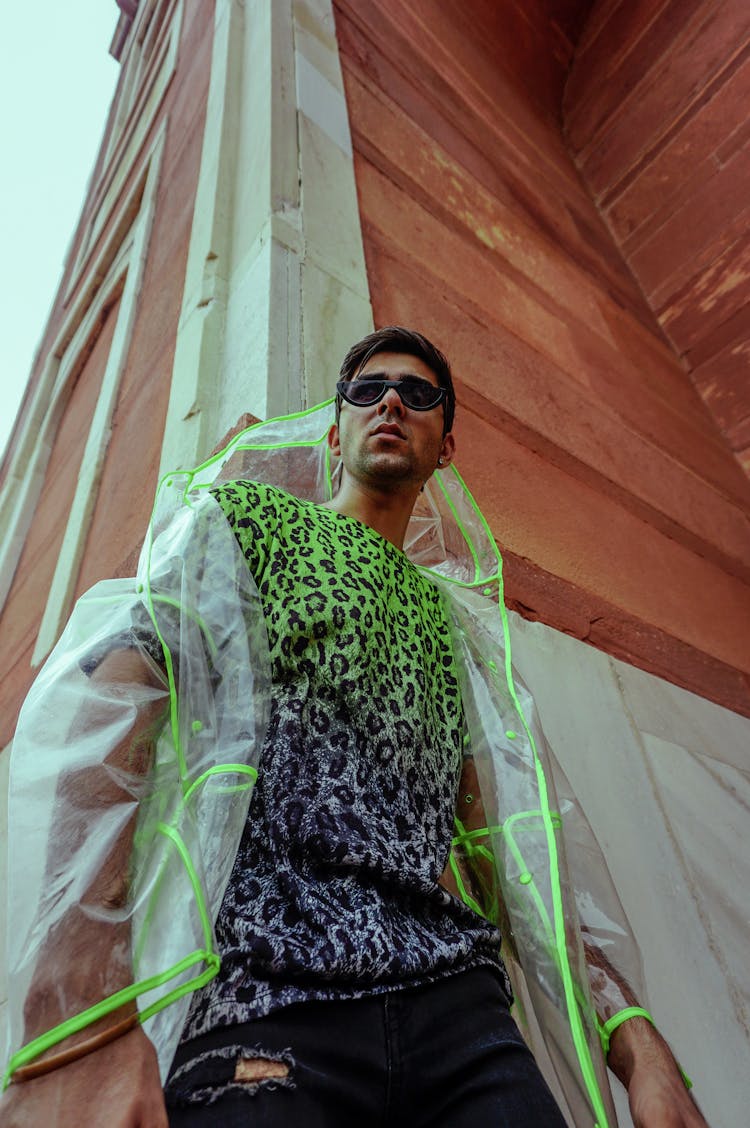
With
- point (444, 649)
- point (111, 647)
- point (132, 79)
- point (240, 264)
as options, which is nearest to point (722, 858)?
point (444, 649)

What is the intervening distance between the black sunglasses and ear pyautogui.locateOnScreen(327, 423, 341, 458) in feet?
0.27

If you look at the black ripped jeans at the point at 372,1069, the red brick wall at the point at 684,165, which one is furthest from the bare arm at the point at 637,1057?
the red brick wall at the point at 684,165

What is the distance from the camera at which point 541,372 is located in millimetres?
2561

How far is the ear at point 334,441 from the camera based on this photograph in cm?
120

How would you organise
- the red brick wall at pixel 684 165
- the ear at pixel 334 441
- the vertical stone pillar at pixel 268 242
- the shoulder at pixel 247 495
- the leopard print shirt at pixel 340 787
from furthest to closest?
the red brick wall at pixel 684 165, the vertical stone pillar at pixel 268 242, the ear at pixel 334 441, the shoulder at pixel 247 495, the leopard print shirt at pixel 340 787

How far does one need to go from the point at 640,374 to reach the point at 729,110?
6.41ft

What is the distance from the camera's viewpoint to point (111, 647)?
679 mm

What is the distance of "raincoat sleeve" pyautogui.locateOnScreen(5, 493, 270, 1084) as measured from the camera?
50 cm

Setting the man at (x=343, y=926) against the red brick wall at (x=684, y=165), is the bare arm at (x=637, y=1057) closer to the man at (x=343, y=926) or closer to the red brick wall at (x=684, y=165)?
the man at (x=343, y=926)

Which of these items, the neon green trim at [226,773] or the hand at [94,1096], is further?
the neon green trim at [226,773]

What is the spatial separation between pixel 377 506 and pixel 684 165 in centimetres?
436

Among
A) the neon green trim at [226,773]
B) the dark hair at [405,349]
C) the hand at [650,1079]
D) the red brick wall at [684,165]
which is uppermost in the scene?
the red brick wall at [684,165]

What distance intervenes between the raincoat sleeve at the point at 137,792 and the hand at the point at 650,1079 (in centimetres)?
44

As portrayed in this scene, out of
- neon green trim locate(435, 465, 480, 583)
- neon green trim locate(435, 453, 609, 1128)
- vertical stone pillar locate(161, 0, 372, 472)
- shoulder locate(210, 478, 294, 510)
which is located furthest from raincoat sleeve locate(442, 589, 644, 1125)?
vertical stone pillar locate(161, 0, 372, 472)
